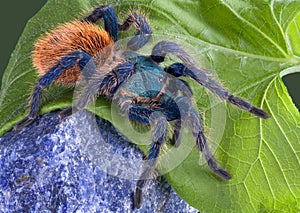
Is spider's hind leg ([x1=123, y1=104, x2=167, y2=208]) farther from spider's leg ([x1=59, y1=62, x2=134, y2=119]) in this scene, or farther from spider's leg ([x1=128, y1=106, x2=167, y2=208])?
spider's leg ([x1=59, y1=62, x2=134, y2=119])

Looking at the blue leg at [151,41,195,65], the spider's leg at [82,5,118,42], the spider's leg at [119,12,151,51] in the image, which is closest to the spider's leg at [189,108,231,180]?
the blue leg at [151,41,195,65]

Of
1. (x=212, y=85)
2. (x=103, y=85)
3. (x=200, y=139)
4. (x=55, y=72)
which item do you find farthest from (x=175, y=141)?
(x=55, y=72)

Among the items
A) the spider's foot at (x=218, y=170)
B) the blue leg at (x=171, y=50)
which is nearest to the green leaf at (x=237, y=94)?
the spider's foot at (x=218, y=170)

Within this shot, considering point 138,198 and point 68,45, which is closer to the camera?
point 138,198

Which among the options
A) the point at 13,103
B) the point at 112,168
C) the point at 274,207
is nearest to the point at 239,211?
the point at 274,207

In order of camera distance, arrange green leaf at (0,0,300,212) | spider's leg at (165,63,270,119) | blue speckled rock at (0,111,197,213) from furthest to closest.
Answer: green leaf at (0,0,300,212) < spider's leg at (165,63,270,119) < blue speckled rock at (0,111,197,213)

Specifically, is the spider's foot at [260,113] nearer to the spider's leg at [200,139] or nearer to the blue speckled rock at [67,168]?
the spider's leg at [200,139]

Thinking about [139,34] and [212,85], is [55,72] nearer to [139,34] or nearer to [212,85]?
[139,34]
